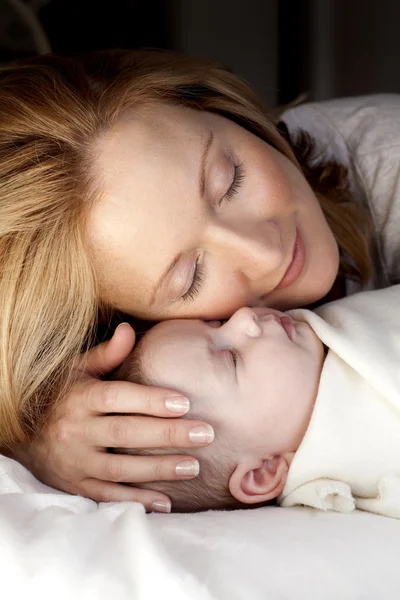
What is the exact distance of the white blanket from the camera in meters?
1.02

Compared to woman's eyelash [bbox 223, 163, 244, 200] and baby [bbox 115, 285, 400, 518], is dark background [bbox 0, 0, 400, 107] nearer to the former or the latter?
woman's eyelash [bbox 223, 163, 244, 200]

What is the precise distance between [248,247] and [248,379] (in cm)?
20

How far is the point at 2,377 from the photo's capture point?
1182mm

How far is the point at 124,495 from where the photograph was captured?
1.08 metres

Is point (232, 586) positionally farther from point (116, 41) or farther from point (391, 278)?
point (116, 41)

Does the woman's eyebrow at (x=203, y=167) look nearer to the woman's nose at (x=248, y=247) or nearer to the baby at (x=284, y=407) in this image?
the woman's nose at (x=248, y=247)

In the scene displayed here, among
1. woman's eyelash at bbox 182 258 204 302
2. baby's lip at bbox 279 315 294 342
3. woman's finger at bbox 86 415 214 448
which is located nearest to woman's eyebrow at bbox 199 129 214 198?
woman's eyelash at bbox 182 258 204 302

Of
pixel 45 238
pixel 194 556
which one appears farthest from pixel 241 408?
pixel 45 238

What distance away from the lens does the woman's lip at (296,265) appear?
4.14ft

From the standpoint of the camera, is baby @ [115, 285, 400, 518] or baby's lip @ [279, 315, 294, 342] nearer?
baby @ [115, 285, 400, 518]

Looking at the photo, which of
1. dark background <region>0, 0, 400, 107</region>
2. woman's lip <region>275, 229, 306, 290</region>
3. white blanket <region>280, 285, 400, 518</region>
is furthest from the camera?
dark background <region>0, 0, 400, 107</region>

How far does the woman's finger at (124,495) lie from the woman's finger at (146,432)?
5cm

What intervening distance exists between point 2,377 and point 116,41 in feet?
9.56

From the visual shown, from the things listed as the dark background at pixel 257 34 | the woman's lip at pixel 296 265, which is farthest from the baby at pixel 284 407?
the dark background at pixel 257 34
